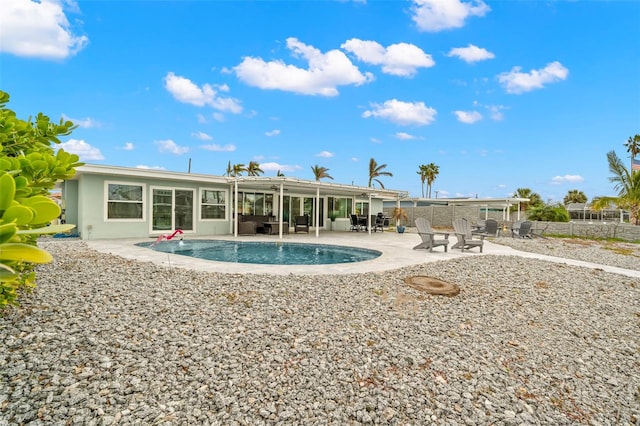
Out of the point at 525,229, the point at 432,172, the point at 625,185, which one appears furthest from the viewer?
the point at 432,172

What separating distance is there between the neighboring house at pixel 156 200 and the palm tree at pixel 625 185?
525 inches

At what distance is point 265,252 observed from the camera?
1049 cm

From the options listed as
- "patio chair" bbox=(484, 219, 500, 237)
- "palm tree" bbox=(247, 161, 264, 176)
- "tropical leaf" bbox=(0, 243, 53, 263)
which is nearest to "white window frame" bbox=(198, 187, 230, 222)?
"patio chair" bbox=(484, 219, 500, 237)

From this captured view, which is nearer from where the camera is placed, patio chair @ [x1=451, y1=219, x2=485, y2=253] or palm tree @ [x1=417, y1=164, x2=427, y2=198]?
patio chair @ [x1=451, y1=219, x2=485, y2=253]

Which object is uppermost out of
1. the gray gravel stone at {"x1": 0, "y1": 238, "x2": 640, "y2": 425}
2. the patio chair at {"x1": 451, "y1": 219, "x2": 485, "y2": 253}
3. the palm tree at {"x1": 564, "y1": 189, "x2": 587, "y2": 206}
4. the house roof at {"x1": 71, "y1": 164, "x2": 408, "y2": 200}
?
the palm tree at {"x1": 564, "y1": 189, "x2": 587, "y2": 206}

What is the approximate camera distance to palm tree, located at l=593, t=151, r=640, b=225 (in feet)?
55.4

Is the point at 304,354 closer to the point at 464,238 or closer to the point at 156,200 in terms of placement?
the point at 464,238

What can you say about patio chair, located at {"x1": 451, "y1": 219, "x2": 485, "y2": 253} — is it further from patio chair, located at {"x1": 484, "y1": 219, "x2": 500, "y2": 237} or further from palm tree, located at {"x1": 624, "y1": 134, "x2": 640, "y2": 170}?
palm tree, located at {"x1": 624, "y1": 134, "x2": 640, "y2": 170}

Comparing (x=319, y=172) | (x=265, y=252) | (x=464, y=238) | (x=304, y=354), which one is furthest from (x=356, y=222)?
(x=304, y=354)

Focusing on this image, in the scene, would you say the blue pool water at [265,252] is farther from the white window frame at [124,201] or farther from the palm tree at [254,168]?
the palm tree at [254,168]

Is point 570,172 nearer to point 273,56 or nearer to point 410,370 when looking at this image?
point 273,56

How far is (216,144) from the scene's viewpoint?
24312 millimetres

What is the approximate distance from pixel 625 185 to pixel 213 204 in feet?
68.5

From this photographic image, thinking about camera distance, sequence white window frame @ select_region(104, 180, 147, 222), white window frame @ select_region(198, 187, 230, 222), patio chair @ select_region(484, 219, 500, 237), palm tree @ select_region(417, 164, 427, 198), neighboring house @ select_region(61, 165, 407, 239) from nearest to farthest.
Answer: neighboring house @ select_region(61, 165, 407, 239)
white window frame @ select_region(104, 180, 147, 222)
white window frame @ select_region(198, 187, 230, 222)
patio chair @ select_region(484, 219, 500, 237)
palm tree @ select_region(417, 164, 427, 198)
